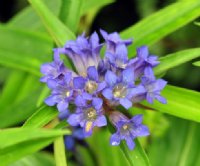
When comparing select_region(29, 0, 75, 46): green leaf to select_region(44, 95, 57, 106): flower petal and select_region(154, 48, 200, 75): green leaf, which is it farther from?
select_region(154, 48, 200, 75): green leaf

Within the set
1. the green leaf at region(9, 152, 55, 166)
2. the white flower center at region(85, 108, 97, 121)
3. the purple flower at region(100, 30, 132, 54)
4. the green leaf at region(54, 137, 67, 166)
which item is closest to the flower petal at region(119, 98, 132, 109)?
the white flower center at region(85, 108, 97, 121)

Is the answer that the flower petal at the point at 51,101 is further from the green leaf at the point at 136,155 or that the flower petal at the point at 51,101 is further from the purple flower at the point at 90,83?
the green leaf at the point at 136,155

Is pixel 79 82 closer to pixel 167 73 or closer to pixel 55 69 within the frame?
pixel 55 69

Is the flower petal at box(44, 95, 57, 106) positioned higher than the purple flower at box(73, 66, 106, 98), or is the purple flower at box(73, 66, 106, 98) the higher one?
→ the purple flower at box(73, 66, 106, 98)

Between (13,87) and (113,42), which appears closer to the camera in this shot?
(113,42)

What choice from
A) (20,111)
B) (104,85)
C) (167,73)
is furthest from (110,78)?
(167,73)

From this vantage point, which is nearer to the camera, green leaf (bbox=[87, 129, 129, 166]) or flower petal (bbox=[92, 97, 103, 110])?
flower petal (bbox=[92, 97, 103, 110])
